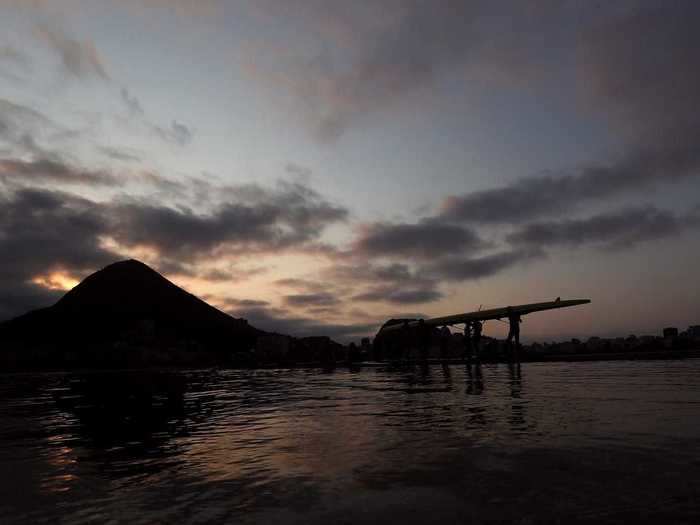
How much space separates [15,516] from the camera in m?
10.9

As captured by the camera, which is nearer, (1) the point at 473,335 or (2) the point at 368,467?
(2) the point at 368,467

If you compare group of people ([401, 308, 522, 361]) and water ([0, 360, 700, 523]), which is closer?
water ([0, 360, 700, 523])

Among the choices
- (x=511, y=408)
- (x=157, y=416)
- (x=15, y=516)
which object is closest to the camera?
(x=15, y=516)

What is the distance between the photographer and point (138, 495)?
1209 cm

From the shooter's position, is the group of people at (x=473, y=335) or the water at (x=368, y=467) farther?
the group of people at (x=473, y=335)

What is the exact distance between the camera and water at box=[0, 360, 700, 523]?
34.5 feet

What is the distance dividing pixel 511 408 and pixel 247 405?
1787cm

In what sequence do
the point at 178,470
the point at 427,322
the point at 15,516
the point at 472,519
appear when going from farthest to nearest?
the point at 427,322, the point at 178,470, the point at 15,516, the point at 472,519

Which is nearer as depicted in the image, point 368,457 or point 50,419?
point 368,457

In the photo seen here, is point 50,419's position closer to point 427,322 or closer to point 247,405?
point 247,405

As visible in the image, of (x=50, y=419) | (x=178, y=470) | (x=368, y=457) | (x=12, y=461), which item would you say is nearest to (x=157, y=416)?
(x=50, y=419)

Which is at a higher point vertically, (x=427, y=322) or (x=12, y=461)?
(x=427, y=322)

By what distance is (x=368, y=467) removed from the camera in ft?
47.7

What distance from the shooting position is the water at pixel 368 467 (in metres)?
10.5
